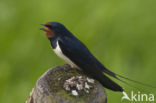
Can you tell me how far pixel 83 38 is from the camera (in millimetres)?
5168

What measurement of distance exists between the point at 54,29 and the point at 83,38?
1.68 m

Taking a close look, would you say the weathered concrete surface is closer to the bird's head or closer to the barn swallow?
the barn swallow

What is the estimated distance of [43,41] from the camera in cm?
525

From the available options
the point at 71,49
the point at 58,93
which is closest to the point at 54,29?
the point at 71,49

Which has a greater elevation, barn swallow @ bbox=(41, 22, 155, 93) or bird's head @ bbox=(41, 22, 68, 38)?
bird's head @ bbox=(41, 22, 68, 38)

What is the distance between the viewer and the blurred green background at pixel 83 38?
4.91 m

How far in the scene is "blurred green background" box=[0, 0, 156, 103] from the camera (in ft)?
16.1

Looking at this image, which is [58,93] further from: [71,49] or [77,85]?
[71,49]

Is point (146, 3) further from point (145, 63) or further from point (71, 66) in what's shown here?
point (71, 66)

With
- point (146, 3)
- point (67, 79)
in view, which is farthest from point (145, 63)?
point (67, 79)

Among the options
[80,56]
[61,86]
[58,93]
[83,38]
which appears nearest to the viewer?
[58,93]

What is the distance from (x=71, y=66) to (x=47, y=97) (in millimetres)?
768

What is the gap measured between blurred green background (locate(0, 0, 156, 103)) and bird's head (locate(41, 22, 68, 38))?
54.3 inches

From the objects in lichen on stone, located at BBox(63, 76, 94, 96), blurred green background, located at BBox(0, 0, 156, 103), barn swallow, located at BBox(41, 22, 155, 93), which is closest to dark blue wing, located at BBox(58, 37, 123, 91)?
barn swallow, located at BBox(41, 22, 155, 93)
